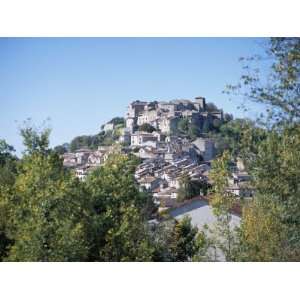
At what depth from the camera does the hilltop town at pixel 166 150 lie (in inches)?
252

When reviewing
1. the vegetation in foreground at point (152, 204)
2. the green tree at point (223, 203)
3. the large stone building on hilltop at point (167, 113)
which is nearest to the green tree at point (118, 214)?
the vegetation in foreground at point (152, 204)

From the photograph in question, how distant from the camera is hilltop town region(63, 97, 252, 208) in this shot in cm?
641

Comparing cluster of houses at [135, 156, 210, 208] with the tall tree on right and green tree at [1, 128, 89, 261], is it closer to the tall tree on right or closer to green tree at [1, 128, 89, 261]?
the tall tree on right

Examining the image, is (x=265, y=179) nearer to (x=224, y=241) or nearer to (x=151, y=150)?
(x=224, y=241)

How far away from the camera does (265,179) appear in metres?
6.19

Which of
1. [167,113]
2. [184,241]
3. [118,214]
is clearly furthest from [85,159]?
[184,241]

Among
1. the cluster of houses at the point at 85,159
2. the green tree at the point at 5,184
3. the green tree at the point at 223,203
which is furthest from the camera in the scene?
the green tree at the point at 223,203

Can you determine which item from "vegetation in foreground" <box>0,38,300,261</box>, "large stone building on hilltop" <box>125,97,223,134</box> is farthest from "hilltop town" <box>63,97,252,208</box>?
"vegetation in foreground" <box>0,38,300,261</box>

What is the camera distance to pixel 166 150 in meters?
6.51
